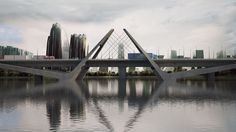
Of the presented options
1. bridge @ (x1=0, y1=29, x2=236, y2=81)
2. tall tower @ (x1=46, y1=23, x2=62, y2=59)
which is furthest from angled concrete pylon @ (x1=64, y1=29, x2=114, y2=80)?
tall tower @ (x1=46, y1=23, x2=62, y2=59)

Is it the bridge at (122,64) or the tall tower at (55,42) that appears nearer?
the bridge at (122,64)

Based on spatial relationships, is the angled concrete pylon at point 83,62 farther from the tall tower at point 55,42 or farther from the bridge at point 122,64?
the tall tower at point 55,42

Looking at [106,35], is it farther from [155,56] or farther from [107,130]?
[107,130]

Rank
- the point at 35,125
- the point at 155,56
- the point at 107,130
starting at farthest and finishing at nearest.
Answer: the point at 155,56, the point at 35,125, the point at 107,130

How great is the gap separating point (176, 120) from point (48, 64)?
8529 cm

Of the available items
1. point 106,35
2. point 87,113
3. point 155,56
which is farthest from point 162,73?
point 87,113

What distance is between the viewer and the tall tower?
182 metres

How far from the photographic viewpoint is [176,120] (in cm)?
1880

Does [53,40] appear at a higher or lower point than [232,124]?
higher

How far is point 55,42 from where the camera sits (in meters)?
182

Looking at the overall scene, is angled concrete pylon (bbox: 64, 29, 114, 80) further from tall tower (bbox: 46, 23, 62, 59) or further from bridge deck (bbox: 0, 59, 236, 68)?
tall tower (bbox: 46, 23, 62, 59)

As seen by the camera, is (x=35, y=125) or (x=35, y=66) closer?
(x=35, y=125)

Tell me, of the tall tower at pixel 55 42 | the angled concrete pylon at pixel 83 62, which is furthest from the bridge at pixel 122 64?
the tall tower at pixel 55 42

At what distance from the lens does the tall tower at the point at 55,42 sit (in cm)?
18200
